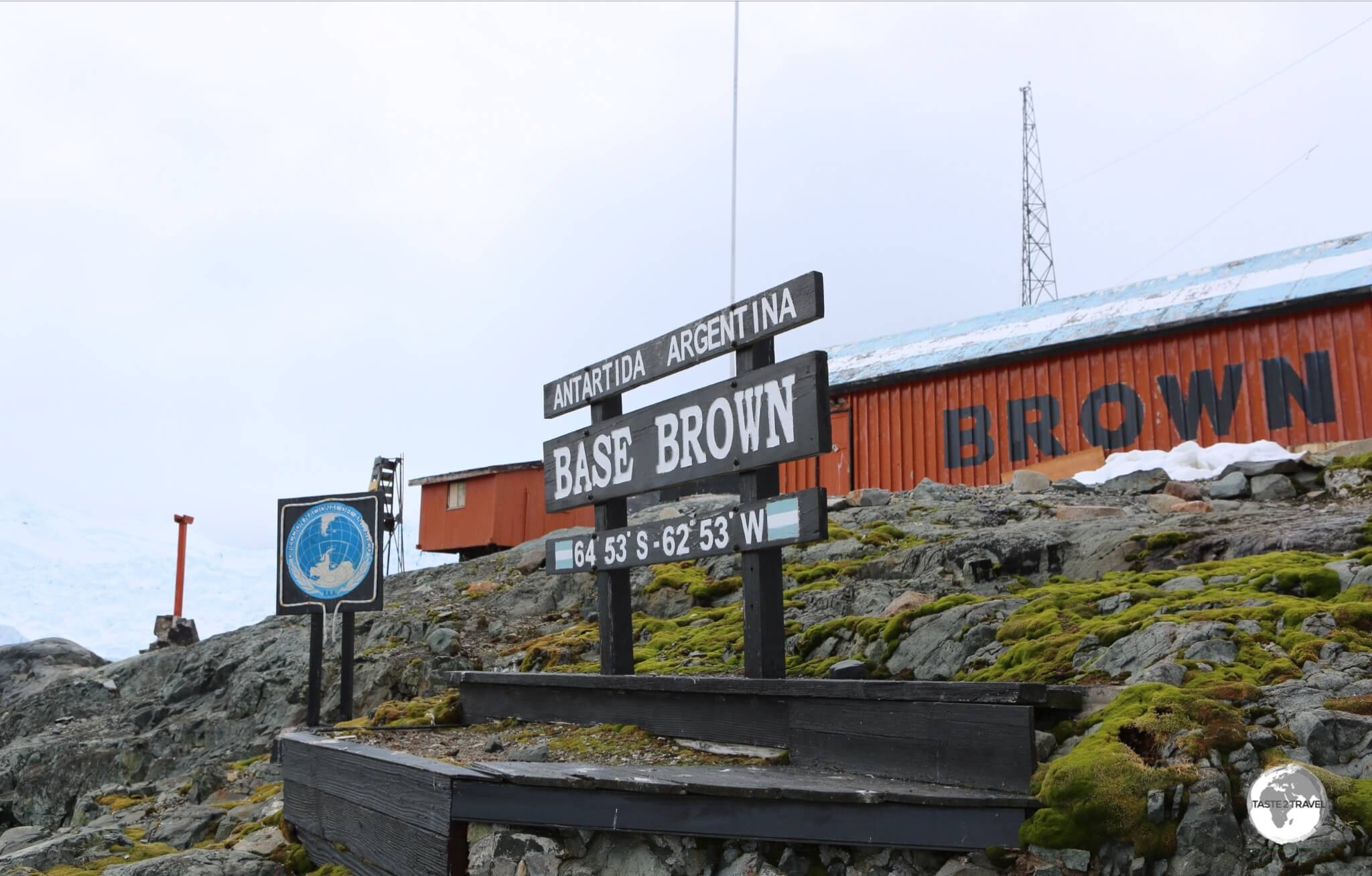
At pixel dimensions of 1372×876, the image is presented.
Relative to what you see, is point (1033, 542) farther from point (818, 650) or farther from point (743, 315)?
point (743, 315)

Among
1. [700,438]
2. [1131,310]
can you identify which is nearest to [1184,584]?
[700,438]

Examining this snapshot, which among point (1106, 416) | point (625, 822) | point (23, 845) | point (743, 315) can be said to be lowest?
point (23, 845)

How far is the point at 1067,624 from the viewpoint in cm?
659

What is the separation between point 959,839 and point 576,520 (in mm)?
22107

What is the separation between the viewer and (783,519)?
20.9ft

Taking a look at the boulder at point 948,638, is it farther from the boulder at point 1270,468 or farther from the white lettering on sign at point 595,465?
the boulder at point 1270,468

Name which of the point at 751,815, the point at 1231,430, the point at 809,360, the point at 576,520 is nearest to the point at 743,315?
the point at 809,360

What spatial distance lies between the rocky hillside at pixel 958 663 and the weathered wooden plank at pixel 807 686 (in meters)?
0.30

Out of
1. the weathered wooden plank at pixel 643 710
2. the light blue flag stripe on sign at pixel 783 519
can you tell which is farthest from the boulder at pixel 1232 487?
the weathered wooden plank at pixel 643 710

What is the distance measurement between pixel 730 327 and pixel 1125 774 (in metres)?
3.69

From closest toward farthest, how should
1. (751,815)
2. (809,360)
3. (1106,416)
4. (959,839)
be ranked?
(959,839)
(751,815)
(809,360)
(1106,416)

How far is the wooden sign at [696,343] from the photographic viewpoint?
21.1ft

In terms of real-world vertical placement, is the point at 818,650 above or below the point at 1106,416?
below

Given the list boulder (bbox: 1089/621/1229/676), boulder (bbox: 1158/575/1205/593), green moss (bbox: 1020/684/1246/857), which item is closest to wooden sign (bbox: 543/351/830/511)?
boulder (bbox: 1089/621/1229/676)
